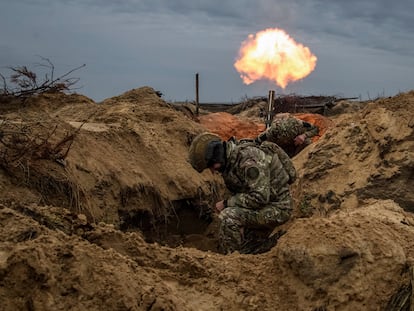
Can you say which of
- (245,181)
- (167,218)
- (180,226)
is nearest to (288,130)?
(245,181)

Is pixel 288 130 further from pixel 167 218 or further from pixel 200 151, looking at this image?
pixel 167 218

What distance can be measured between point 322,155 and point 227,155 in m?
3.36

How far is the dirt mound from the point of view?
3.72 meters

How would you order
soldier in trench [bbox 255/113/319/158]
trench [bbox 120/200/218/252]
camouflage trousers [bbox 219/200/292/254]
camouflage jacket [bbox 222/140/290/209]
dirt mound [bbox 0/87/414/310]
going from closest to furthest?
dirt mound [bbox 0/87/414/310]
camouflage jacket [bbox 222/140/290/209]
camouflage trousers [bbox 219/200/292/254]
soldier in trench [bbox 255/113/319/158]
trench [bbox 120/200/218/252]

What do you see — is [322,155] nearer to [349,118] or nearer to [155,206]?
[349,118]

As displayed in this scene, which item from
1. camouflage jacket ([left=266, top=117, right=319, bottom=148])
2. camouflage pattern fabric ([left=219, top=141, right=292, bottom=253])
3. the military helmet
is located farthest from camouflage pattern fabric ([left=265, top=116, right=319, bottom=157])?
the military helmet

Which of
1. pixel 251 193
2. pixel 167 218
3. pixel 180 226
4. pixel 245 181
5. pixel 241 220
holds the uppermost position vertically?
pixel 245 181

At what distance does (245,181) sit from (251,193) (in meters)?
0.14

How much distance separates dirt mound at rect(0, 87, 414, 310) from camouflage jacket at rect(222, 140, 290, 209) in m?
0.69

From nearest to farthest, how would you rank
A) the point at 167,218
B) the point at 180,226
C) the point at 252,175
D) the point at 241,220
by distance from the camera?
1. the point at 252,175
2. the point at 241,220
3. the point at 167,218
4. the point at 180,226

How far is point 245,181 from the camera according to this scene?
21.8ft

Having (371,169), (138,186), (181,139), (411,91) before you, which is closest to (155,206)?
(138,186)

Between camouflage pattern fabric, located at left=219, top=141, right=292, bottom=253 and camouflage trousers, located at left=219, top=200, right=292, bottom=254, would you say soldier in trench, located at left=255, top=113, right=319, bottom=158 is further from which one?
camouflage trousers, located at left=219, top=200, right=292, bottom=254

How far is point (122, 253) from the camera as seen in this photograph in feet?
14.4
